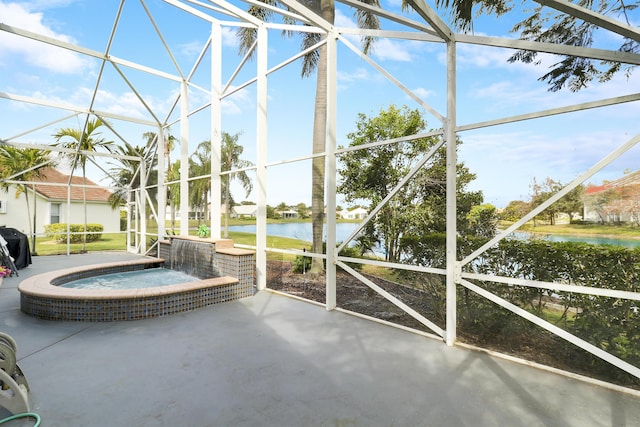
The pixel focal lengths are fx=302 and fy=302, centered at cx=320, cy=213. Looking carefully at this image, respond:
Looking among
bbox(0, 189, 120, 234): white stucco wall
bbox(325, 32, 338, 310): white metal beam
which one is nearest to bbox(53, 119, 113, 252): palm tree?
bbox(0, 189, 120, 234): white stucco wall

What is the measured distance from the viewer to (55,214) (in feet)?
51.9

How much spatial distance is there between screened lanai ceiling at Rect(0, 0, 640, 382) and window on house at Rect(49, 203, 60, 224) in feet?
21.6

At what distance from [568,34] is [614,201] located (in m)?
2.02

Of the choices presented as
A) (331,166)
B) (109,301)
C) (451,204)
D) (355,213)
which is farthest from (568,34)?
(109,301)

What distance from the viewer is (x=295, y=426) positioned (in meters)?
1.87

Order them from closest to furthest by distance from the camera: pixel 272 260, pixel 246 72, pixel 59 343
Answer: pixel 59 343 → pixel 246 72 → pixel 272 260

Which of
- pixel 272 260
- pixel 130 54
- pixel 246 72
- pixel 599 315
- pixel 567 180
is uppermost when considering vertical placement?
pixel 130 54

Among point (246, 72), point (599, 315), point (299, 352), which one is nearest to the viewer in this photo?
point (599, 315)

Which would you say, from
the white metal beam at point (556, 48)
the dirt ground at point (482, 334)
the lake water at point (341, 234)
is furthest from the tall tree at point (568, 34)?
the dirt ground at point (482, 334)

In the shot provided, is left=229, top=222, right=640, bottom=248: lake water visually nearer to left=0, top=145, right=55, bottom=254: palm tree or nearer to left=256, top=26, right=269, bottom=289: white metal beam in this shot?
left=256, top=26, right=269, bottom=289: white metal beam

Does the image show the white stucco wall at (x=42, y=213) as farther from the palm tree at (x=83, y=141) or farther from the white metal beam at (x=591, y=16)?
the white metal beam at (x=591, y=16)

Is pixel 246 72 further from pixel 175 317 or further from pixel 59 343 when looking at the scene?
pixel 59 343

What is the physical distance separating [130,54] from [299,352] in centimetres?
859

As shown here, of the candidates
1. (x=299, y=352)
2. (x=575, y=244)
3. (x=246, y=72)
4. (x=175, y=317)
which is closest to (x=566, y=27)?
(x=575, y=244)
